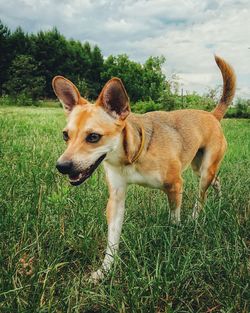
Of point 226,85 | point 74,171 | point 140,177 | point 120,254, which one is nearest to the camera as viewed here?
point 74,171

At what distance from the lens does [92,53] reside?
Result: 52.1 m

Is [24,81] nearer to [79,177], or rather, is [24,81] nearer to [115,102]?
[115,102]

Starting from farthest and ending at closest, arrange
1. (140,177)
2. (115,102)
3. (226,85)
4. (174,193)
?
1. (226,85)
2. (174,193)
3. (140,177)
4. (115,102)

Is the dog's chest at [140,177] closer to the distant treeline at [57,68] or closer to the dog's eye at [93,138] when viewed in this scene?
the dog's eye at [93,138]

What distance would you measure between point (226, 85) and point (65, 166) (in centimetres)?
322

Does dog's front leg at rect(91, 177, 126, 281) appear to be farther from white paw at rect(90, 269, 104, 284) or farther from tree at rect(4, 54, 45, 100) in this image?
tree at rect(4, 54, 45, 100)

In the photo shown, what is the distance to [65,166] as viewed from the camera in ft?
10.8

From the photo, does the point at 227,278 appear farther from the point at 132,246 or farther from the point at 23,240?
the point at 23,240

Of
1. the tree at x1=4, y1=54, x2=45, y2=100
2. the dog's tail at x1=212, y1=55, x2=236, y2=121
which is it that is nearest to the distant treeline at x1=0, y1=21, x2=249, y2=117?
the tree at x1=4, y1=54, x2=45, y2=100

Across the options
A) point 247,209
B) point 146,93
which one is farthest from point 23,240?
point 146,93

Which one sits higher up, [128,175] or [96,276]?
[128,175]

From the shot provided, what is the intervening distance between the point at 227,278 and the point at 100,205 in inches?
66.1

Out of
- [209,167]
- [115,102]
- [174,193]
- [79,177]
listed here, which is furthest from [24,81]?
[79,177]

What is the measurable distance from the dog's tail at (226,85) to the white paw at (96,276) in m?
3.27
